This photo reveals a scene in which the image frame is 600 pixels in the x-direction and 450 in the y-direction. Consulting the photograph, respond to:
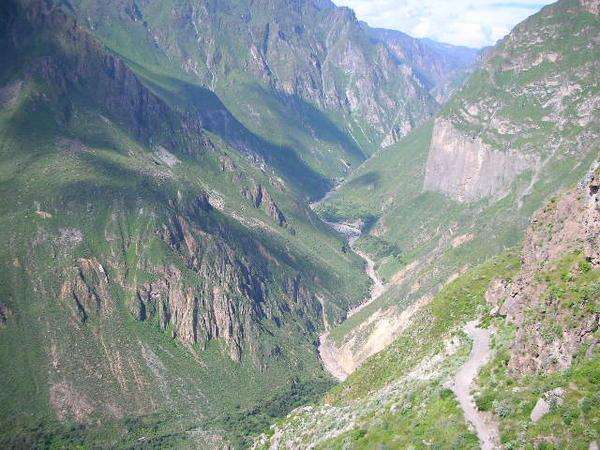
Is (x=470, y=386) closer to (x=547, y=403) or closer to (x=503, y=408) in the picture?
(x=503, y=408)

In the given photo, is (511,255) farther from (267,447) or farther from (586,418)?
(586,418)

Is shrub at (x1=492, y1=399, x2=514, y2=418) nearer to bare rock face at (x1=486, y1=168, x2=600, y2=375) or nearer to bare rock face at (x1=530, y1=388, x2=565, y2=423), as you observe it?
bare rock face at (x1=530, y1=388, x2=565, y2=423)

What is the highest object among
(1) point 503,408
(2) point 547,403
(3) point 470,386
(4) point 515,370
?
(3) point 470,386

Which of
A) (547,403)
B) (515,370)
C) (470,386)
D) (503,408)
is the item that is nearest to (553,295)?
(515,370)

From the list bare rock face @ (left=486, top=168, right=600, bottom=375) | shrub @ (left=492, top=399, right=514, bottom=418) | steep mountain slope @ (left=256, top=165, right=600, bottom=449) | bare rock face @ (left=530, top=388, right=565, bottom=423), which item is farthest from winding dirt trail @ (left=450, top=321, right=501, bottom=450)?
bare rock face @ (left=486, top=168, right=600, bottom=375)

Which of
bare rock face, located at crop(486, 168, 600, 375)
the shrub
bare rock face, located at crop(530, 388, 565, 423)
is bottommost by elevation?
bare rock face, located at crop(530, 388, 565, 423)

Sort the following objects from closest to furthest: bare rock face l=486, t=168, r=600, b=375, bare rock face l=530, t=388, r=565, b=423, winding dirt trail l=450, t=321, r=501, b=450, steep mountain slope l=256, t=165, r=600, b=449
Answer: bare rock face l=530, t=388, r=565, b=423
steep mountain slope l=256, t=165, r=600, b=449
winding dirt trail l=450, t=321, r=501, b=450
bare rock face l=486, t=168, r=600, b=375
